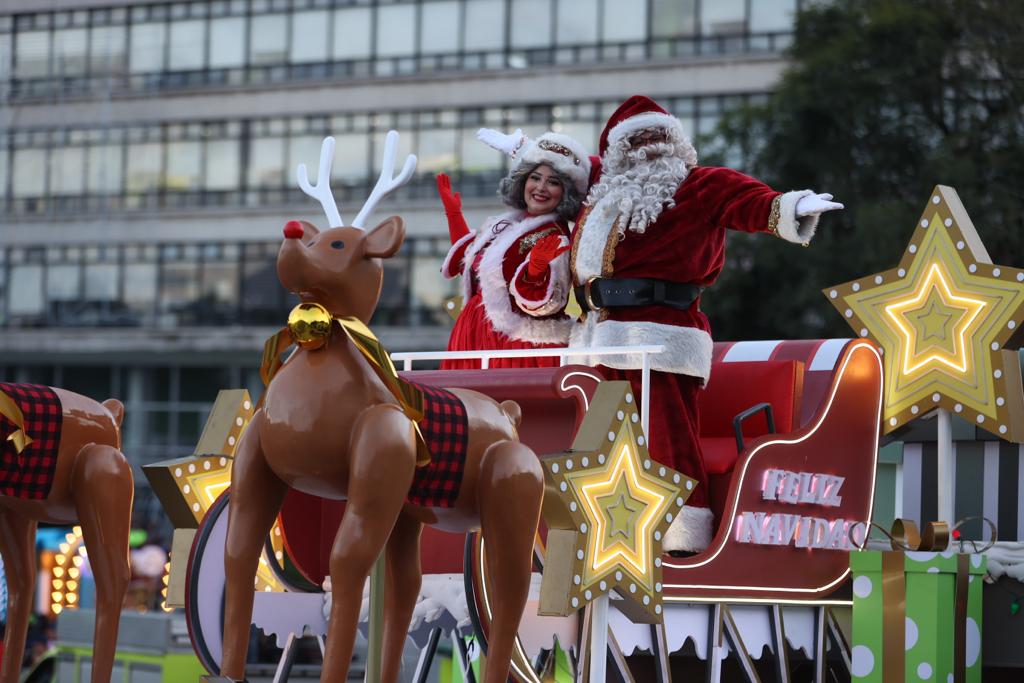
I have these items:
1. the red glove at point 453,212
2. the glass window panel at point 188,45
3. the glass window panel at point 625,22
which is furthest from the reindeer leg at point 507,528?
the glass window panel at point 188,45

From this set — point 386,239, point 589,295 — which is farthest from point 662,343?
point 386,239

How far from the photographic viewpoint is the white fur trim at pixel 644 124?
7.50m

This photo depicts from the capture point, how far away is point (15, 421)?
5836 mm

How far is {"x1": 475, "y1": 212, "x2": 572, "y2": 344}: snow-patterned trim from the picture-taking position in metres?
7.70

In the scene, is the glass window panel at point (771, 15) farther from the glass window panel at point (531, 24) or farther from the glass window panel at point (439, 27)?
the glass window panel at point (439, 27)

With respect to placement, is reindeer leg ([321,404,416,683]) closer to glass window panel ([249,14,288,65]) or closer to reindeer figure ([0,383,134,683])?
reindeer figure ([0,383,134,683])

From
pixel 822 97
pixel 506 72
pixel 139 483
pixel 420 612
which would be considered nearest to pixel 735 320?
pixel 822 97

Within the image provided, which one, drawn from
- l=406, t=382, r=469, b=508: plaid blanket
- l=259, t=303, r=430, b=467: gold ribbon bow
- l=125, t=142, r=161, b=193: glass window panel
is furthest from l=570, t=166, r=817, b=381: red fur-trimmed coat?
l=125, t=142, r=161, b=193: glass window panel

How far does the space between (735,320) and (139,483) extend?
44.0 feet

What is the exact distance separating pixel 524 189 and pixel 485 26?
950 inches

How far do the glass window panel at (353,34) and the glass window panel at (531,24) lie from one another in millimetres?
3137

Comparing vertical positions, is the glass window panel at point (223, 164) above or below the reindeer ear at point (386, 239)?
above

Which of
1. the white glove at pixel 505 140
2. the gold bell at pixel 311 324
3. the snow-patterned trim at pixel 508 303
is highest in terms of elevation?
the white glove at pixel 505 140

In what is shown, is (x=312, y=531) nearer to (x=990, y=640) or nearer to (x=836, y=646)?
(x=836, y=646)
